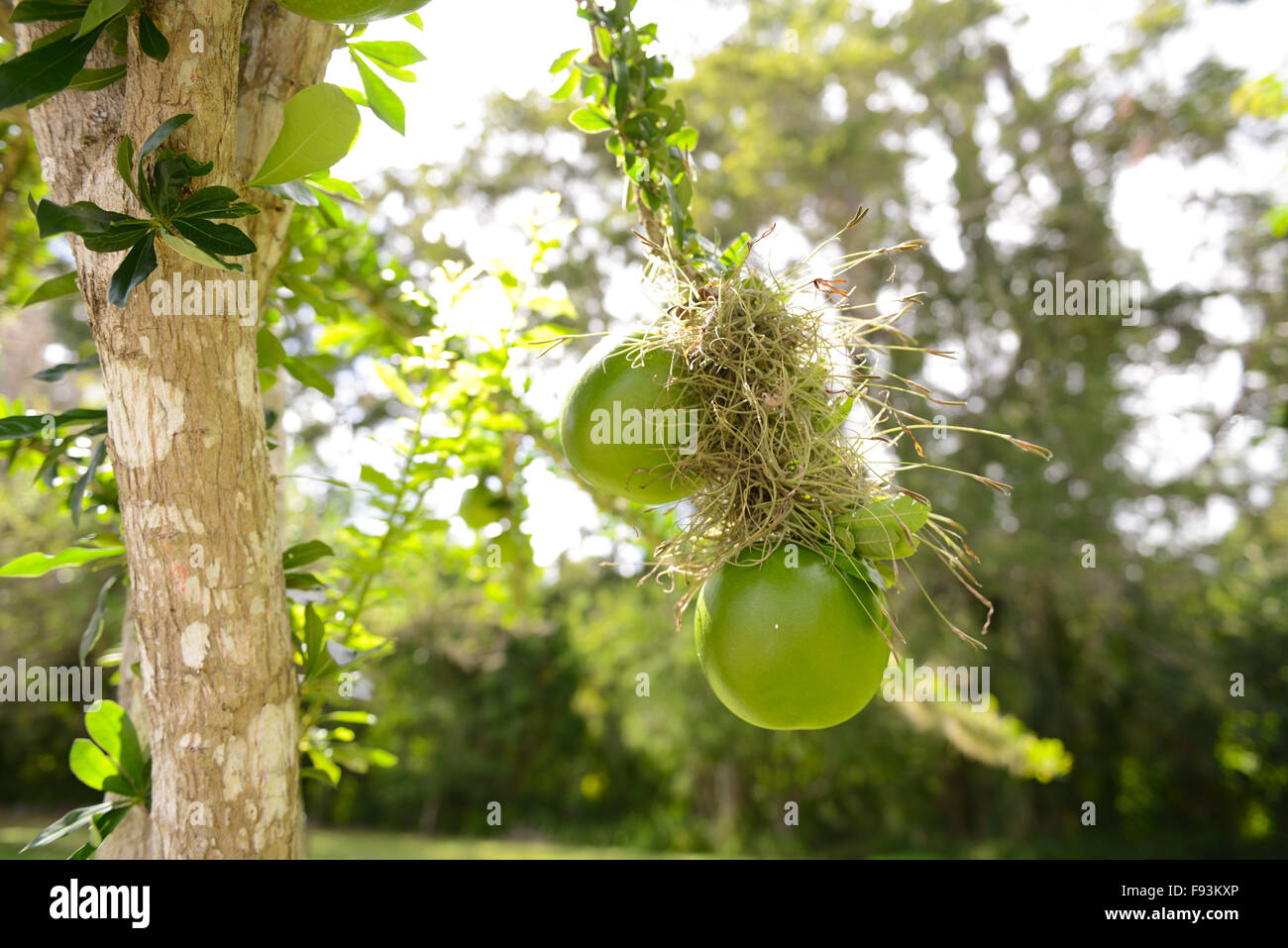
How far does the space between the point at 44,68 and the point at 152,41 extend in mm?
96

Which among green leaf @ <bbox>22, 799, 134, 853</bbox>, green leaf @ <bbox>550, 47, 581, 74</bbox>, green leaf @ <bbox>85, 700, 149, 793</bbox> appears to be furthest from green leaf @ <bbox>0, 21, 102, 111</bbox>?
green leaf @ <bbox>22, 799, 134, 853</bbox>

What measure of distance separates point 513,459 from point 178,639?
84cm

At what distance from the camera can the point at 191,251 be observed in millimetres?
758

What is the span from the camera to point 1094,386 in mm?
7684

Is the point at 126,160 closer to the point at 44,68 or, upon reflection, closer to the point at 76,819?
the point at 44,68

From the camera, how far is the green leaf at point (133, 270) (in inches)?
29.5

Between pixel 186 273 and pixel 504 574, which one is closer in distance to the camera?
pixel 186 273

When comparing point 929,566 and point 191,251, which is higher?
point 191,251

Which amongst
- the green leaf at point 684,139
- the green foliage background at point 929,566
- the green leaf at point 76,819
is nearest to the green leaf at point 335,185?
the green leaf at point 684,139

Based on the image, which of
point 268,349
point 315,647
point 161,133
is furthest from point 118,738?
point 161,133

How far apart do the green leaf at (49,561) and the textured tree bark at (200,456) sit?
0.17 metres

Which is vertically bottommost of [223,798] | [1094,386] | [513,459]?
[223,798]

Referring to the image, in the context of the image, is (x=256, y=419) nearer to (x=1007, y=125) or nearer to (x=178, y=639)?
(x=178, y=639)
